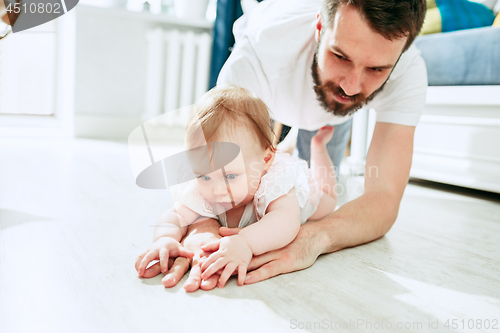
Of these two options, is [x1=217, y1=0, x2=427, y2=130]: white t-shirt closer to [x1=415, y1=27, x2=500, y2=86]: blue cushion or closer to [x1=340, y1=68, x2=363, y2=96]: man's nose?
[x1=340, y1=68, x2=363, y2=96]: man's nose

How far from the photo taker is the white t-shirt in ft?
3.55

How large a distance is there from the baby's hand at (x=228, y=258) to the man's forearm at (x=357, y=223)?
185 mm

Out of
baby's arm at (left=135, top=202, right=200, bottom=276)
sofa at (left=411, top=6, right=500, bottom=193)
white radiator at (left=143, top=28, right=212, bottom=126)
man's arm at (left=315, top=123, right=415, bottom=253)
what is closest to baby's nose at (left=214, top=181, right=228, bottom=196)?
baby's arm at (left=135, top=202, right=200, bottom=276)

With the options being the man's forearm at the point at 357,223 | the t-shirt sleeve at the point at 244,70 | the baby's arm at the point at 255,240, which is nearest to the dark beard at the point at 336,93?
the t-shirt sleeve at the point at 244,70

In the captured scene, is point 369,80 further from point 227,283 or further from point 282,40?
point 227,283

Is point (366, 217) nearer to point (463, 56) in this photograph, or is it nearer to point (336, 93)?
point (336, 93)

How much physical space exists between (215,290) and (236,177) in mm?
207

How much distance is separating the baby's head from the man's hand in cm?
8

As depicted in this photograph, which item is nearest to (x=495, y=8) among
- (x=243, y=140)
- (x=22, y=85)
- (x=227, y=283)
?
(x=243, y=140)

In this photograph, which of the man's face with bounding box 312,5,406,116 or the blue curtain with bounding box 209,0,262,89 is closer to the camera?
the man's face with bounding box 312,5,406,116

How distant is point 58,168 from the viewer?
159cm

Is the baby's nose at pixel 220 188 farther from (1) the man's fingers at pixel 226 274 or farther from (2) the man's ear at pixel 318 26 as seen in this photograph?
(2) the man's ear at pixel 318 26

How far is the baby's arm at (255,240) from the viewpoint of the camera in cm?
63

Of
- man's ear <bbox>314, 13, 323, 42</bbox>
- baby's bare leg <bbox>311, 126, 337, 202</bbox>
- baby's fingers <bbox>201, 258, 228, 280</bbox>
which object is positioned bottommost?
baby's bare leg <bbox>311, 126, 337, 202</bbox>
